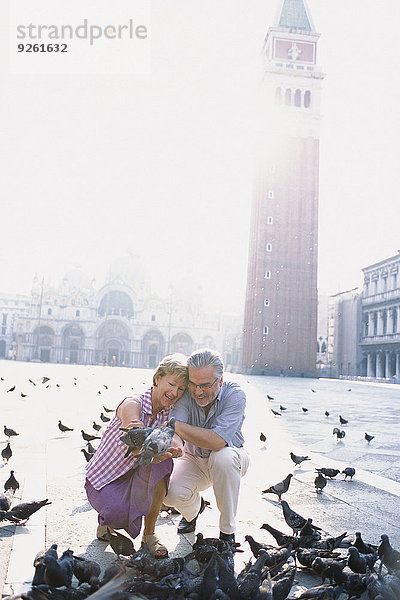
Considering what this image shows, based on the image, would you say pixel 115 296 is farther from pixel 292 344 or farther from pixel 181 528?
pixel 181 528

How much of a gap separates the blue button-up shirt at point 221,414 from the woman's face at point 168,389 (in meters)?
0.09

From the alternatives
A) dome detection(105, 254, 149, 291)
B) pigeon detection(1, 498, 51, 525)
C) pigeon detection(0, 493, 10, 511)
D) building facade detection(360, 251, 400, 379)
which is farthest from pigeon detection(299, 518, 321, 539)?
dome detection(105, 254, 149, 291)

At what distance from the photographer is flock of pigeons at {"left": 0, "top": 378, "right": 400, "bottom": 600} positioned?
2.07 meters

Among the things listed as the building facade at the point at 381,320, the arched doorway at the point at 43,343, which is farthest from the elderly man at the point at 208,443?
the arched doorway at the point at 43,343

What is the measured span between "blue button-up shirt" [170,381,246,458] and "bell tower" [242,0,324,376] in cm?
3335

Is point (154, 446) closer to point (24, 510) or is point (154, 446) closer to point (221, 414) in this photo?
point (221, 414)

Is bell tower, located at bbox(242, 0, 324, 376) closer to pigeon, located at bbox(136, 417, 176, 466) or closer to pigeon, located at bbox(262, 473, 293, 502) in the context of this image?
pigeon, located at bbox(262, 473, 293, 502)

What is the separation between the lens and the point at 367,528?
327 cm

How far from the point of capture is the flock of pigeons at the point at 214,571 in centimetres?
207

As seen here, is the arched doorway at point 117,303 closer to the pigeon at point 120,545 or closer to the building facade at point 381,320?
the building facade at point 381,320

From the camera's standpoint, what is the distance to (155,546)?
101 inches

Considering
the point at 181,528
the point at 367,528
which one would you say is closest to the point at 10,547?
the point at 181,528

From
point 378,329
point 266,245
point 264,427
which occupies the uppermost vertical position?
point 266,245

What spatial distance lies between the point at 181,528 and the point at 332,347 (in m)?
50.9
